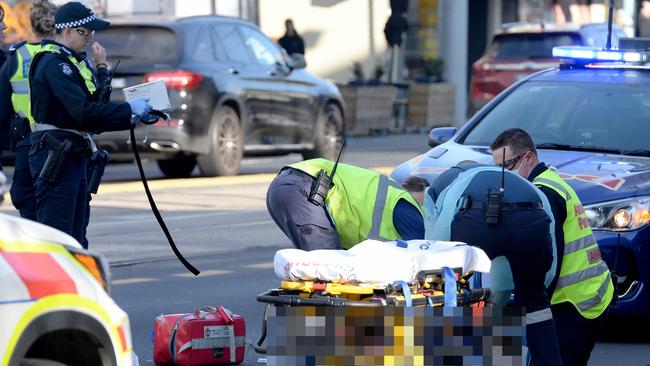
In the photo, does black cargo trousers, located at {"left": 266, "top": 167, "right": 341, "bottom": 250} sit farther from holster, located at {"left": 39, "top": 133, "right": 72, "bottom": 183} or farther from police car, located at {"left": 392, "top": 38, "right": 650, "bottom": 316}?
police car, located at {"left": 392, "top": 38, "right": 650, "bottom": 316}

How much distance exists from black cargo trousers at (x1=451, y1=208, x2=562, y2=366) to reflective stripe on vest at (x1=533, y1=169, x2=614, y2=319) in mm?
347

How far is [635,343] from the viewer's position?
8.88 meters

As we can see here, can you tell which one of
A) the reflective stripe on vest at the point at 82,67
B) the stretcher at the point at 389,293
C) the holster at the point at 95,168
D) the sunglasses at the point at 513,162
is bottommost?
the holster at the point at 95,168

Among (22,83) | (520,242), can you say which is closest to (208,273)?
(22,83)

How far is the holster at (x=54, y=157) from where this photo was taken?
796 cm

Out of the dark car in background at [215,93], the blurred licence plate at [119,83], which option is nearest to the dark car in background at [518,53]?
the dark car in background at [215,93]

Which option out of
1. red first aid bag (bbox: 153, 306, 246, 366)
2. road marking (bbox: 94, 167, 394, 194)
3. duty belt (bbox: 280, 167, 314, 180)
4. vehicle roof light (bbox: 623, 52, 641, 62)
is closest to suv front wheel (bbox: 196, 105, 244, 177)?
road marking (bbox: 94, 167, 394, 194)

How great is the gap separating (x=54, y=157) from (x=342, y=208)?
1810 mm

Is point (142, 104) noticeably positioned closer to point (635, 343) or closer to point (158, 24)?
point (635, 343)

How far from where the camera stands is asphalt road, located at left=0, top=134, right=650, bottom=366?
9250 mm

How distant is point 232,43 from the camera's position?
18.2 meters

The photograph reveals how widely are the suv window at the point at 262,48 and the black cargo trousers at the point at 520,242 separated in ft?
40.3

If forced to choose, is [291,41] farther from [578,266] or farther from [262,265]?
[578,266]

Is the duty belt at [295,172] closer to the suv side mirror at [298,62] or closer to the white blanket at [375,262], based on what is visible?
the white blanket at [375,262]
